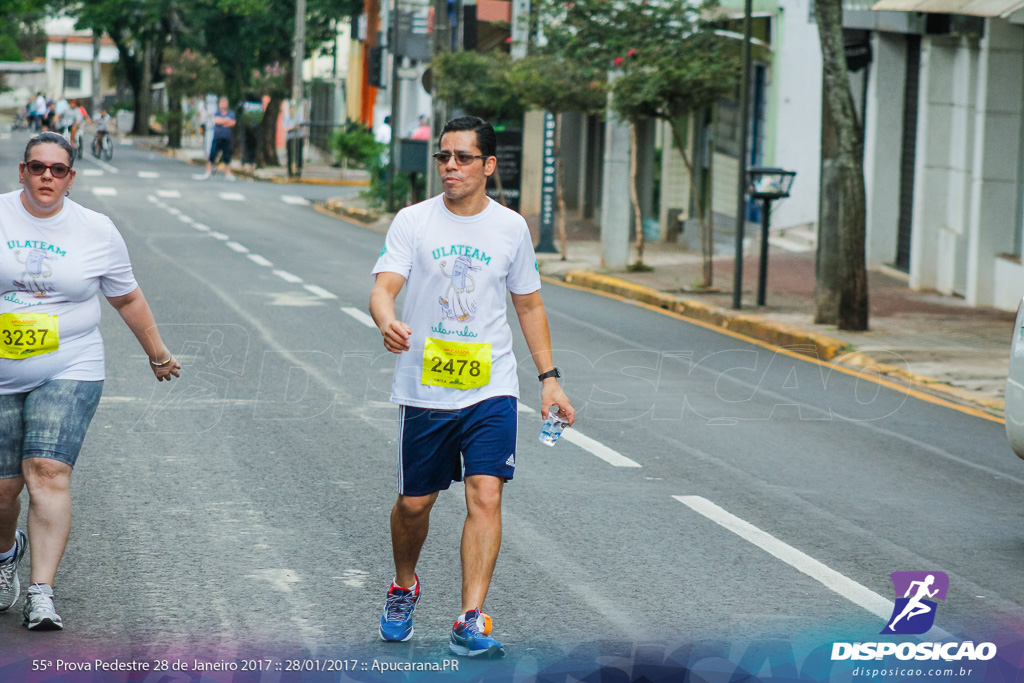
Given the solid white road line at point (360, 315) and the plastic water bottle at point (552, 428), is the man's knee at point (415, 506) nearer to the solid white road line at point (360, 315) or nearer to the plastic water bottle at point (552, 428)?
the plastic water bottle at point (552, 428)

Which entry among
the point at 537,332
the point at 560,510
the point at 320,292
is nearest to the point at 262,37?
the point at 320,292

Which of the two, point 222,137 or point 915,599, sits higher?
point 222,137

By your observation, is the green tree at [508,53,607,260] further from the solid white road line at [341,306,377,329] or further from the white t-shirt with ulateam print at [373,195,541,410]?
the white t-shirt with ulateam print at [373,195,541,410]

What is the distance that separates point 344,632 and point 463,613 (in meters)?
0.52

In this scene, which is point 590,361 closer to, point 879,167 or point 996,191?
point 996,191

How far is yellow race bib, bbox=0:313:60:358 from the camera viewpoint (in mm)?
5559

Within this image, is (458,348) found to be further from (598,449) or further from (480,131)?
(598,449)

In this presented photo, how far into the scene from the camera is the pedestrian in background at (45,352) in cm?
554

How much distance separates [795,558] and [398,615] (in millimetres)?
2094

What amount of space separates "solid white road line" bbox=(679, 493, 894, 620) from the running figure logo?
59mm

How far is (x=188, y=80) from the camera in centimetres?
6594

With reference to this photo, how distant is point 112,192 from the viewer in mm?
34969

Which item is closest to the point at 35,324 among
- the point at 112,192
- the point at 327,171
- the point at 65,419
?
the point at 65,419

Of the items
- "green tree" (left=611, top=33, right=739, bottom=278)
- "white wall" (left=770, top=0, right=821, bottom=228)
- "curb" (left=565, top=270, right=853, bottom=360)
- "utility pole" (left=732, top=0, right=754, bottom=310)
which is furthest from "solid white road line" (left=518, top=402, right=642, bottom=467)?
"white wall" (left=770, top=0, right=821, bottom=228)
